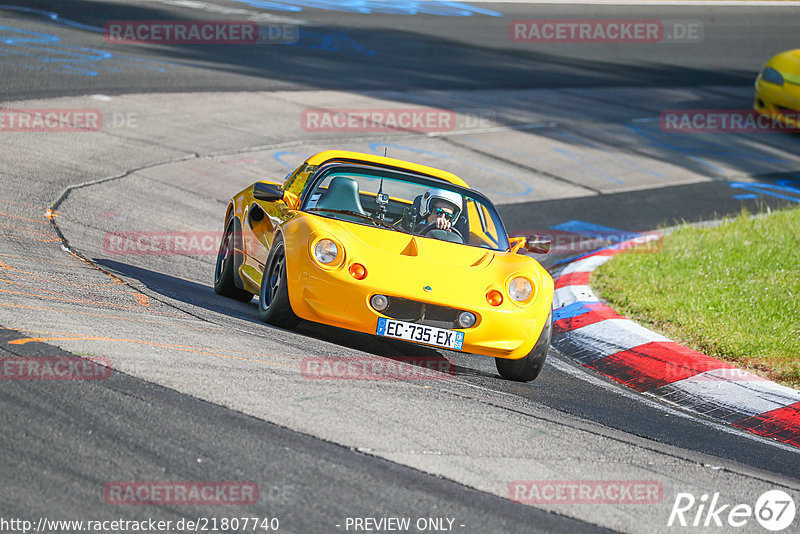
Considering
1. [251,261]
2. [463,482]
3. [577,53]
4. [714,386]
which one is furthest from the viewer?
[577,53]

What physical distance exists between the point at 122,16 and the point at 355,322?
1595 centimetres

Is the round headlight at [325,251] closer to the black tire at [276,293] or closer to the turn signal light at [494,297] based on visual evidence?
the black tire at [276,293]

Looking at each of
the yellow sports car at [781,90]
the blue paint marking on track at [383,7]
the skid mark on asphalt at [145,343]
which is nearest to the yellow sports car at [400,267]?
the skid mark on asphalt at [145,343]

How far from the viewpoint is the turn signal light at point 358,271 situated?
6.26m

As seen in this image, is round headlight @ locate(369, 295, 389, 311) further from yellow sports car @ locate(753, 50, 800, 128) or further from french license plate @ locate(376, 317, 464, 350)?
yellow sports car @ locate(753, 50, 800, 128)

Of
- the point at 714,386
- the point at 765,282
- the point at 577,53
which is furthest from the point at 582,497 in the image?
the point at 577,53

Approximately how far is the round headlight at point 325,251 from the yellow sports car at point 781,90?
43.4 ft

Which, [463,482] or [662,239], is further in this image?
[662,239]

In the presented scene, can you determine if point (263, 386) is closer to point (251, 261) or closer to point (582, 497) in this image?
point (582, 497)

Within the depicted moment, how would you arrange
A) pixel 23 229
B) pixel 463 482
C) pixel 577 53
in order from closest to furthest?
pixel 463 482, pixel 23 229, pixel 577 53

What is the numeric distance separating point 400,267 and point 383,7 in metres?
22.5

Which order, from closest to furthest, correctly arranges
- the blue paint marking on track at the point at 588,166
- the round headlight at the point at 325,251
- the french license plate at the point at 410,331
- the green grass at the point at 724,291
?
the french license plate at the point at 410,331 → the round headlight at the point at 325,251 → the green grass at the point at 724,291 → the blue paint marking on track at the point at 588,166

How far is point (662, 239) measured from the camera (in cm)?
1100

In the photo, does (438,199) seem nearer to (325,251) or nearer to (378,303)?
(325,251)
